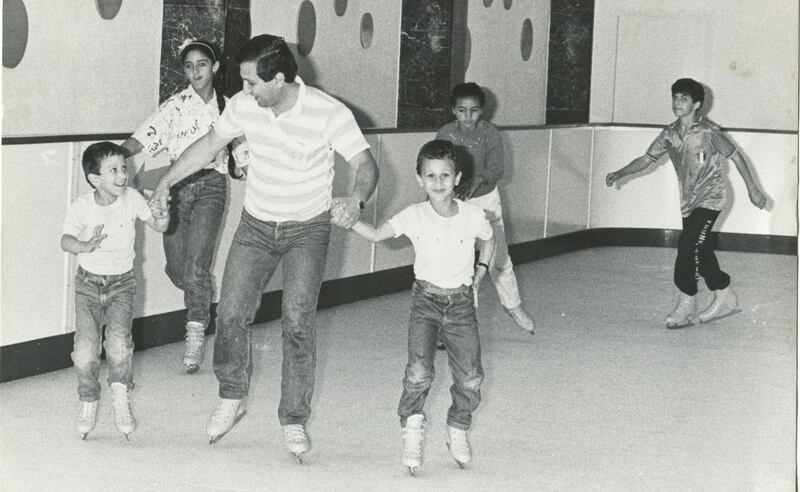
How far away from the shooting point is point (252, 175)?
18.1 feet

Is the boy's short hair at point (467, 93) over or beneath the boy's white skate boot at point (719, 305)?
over

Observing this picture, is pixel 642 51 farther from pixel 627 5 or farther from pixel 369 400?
pixel 369 400

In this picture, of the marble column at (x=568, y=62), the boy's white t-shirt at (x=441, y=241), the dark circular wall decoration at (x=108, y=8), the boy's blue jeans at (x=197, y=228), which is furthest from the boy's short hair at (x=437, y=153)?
the marble column at (x=568, y=62)

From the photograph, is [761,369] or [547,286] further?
[547,286]

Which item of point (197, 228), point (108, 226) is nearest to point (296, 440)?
point (108, 226)

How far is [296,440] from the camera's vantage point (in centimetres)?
555

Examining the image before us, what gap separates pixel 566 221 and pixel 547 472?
28.4 ft

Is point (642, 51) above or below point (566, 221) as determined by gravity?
above

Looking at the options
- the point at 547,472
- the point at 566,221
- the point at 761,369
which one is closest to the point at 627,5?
the point at 566,221

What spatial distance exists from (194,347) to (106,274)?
5.48 ft

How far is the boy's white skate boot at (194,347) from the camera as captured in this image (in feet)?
24.1

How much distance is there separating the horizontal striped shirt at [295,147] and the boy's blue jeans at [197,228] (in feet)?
6.00

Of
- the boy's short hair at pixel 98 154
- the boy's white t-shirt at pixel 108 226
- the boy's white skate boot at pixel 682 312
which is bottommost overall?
the boy's white skate boot at pixel 682 312

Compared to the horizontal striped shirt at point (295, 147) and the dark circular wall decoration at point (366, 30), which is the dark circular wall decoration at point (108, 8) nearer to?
the horizontal striped shirt at point (295, 147)
